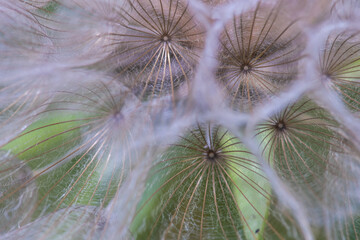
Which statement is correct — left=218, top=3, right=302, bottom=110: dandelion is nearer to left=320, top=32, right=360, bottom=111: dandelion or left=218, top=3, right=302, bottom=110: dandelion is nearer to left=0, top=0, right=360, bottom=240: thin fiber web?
left=0, top=0, right=360, bottom=240: thin fiber web

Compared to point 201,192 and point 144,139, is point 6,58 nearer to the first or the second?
point 144,139

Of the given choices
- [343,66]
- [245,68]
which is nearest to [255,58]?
[245,68]

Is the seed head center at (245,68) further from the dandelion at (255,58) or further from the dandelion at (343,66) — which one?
the dandelion at (343,66)

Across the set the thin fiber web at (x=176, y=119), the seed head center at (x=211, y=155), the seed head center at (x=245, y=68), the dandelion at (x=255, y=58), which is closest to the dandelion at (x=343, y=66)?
the thin fiber web at (x=176, y=119)

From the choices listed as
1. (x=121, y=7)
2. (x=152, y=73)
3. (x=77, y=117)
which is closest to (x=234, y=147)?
(x=152, y=73)

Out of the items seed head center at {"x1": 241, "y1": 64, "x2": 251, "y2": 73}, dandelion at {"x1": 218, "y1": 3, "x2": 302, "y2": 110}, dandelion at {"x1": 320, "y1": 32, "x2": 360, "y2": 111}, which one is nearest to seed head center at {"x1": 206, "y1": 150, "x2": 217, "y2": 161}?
dandelion at {"x1": 218, "y1": 3, "x2": 302, "y2": 110}

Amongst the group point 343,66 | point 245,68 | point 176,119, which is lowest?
point 176,119

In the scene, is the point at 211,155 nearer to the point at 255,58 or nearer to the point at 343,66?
the point at 255,58

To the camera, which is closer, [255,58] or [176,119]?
[176,119]

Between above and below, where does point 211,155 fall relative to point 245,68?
below
